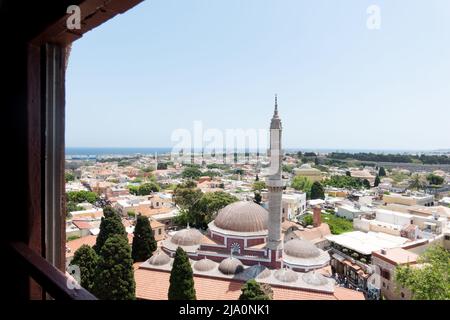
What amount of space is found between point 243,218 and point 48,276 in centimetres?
1087

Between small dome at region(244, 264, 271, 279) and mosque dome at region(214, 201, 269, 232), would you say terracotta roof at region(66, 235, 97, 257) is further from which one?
small dome at region(244, 264, 271, 279)

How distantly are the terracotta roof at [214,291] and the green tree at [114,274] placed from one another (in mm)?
1157

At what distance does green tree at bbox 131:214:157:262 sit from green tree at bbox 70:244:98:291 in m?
2.79

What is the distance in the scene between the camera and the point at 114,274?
710cm

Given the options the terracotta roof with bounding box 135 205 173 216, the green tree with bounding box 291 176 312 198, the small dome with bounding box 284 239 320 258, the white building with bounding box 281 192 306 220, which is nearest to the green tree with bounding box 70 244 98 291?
the small dome with bounding box 284 239 320 258

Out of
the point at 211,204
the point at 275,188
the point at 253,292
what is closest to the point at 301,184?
the point at 211,204

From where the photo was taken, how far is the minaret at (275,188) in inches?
393

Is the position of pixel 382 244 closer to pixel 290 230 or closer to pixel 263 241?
pixel 290 230

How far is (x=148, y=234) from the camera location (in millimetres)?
11148

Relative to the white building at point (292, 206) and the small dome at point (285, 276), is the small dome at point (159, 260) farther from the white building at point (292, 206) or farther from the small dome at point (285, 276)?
the white building at point (292, 206)

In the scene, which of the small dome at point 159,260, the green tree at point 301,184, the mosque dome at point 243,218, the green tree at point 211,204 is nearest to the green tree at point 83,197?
the green tree at point 211,204

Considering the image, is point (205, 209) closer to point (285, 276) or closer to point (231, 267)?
point (231, 267)
